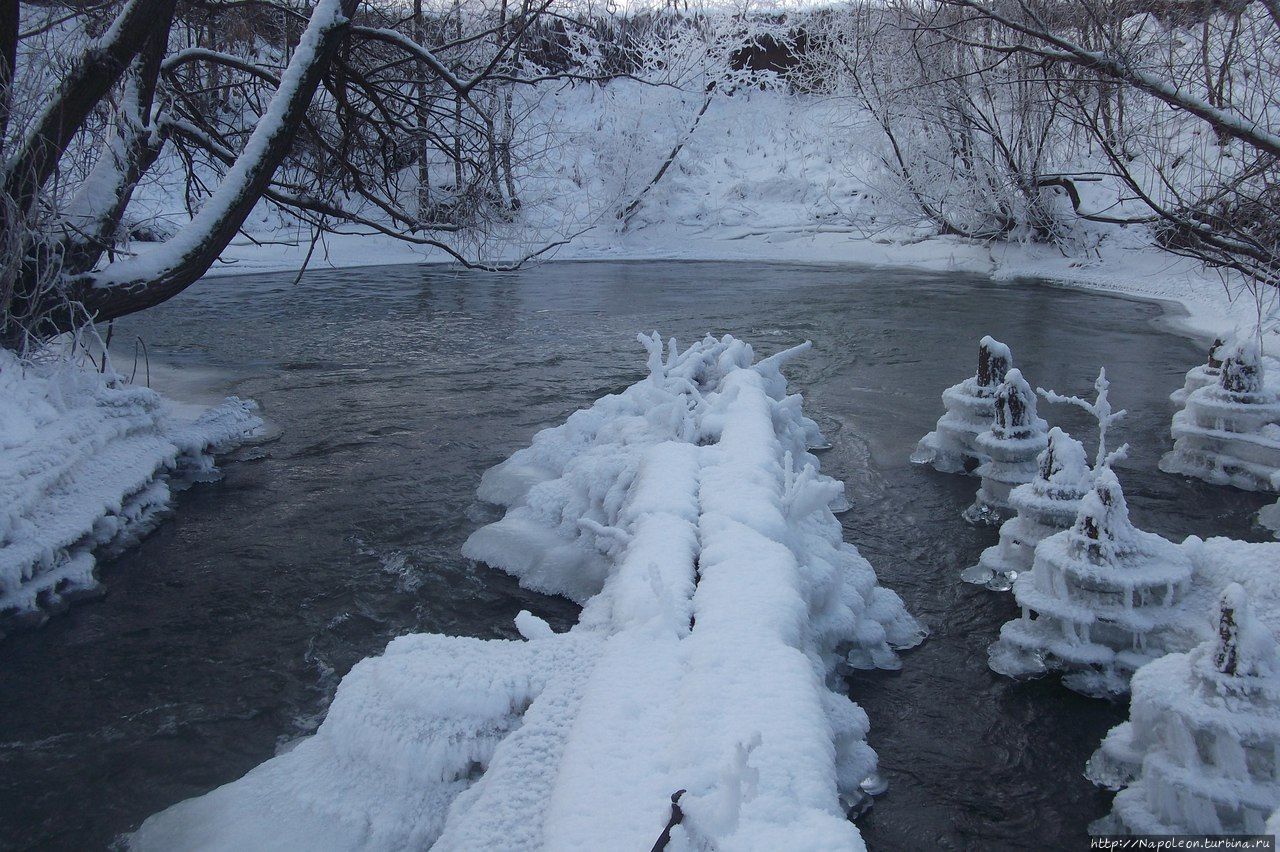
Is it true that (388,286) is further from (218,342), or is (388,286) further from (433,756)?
(433,756)

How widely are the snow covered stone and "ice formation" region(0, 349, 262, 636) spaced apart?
6054mm

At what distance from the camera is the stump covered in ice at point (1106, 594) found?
14.9 ft

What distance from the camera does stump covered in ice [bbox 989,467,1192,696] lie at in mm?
4535

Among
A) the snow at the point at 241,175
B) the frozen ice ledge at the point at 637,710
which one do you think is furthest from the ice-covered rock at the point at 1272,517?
the snow at the point at 241,175

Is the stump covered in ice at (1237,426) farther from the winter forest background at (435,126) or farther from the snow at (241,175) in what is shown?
the snow at (241,175)

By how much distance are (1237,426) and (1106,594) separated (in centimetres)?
406

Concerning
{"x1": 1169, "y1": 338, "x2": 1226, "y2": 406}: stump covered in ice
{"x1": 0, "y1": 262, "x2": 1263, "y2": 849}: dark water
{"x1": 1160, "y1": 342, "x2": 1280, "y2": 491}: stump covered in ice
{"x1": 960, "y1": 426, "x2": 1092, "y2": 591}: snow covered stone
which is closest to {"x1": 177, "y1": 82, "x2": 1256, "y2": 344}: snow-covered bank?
{"x1": 0, "y1": 262, "x2": 1263, "y2": 849}: dark water

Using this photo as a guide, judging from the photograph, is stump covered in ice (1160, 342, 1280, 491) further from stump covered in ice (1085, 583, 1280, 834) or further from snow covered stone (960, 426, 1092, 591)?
stump covered in ice (1085, 583, 1280, 834)

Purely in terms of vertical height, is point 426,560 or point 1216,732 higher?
point 1216,732

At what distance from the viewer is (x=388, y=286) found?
21.0 metres

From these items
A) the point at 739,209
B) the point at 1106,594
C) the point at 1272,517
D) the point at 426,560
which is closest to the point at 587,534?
the point at 426,560

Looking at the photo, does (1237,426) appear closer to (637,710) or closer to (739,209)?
(637,710)

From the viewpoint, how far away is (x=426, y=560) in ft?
21.9

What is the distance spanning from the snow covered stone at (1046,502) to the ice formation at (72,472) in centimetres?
605
